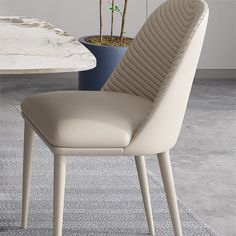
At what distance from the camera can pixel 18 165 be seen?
11.3ft

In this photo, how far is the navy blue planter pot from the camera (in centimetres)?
460

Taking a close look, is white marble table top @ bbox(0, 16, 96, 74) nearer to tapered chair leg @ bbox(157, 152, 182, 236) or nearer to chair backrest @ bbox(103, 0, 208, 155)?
chair backrest @ bbox(103, 0, 208, 155)

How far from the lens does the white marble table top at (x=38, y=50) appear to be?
2.05 m

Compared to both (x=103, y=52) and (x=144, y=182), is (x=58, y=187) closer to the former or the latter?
(x=144, y=182)

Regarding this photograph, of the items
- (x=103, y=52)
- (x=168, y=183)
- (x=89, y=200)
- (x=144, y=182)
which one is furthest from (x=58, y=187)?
(x=103, y=52)

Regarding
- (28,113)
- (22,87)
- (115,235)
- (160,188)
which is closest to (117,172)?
(160,188)

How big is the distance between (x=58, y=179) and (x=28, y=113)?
12.9 inches

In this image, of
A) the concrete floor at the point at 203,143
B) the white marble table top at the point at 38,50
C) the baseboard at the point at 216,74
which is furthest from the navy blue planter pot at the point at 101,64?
the white marble table top at the point at 38,50

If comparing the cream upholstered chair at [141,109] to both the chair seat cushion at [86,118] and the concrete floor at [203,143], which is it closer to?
the chair seat cushion at [86,118]

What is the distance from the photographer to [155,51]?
2.54 meters

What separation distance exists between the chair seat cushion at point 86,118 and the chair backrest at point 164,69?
0.06 metres

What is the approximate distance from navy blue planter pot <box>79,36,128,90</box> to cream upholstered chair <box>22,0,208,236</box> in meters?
1.99

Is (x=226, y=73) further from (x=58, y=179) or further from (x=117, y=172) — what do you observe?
(x=58, y=179)

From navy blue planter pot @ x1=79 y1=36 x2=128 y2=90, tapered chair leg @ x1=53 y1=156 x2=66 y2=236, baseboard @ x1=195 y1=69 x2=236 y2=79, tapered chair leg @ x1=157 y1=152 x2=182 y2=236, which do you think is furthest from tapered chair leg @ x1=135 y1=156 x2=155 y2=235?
baseboard @ x1=195 y1=69 x2=236 y2=79
